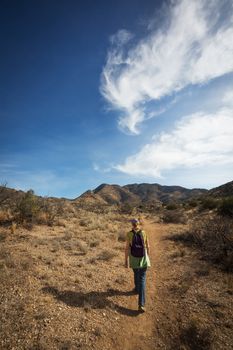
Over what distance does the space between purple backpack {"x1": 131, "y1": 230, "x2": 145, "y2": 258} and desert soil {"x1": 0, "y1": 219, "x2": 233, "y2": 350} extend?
1341 millimetres

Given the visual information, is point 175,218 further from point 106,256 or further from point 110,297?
point 110,297

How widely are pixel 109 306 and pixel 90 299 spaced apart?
569 mm

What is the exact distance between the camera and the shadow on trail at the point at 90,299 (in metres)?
5.71

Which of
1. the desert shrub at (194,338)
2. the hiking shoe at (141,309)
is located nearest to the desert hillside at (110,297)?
the desert shrub at (194,338)

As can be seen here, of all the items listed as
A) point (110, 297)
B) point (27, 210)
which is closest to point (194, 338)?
point (110, 297)

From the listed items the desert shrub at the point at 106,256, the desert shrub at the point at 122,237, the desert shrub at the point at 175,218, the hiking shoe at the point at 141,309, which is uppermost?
the desert shrub at the point at 175,218

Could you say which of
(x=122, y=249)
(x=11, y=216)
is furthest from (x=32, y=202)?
(x=122, y=249)

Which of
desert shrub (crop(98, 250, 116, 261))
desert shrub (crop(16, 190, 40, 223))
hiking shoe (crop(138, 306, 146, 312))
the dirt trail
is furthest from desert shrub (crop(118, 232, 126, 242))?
A: hiking shoe (crop(138, 306, 146, 312))

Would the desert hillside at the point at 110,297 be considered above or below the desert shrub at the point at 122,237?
below

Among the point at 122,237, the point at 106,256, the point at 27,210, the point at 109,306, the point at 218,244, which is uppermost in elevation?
the point at 27,210

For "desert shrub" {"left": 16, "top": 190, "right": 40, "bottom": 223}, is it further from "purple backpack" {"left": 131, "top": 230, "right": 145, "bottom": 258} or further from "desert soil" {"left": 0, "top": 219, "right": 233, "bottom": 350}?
"purple backpack" {"left": 131, "top": 230, "right": 145, "bottom": 258}

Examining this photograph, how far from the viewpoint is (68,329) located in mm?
4781

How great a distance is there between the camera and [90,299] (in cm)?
608

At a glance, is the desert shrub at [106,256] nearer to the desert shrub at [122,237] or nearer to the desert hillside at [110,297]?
the desert hillside at [110,297]
